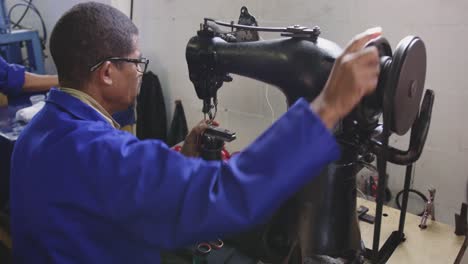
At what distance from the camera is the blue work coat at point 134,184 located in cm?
58

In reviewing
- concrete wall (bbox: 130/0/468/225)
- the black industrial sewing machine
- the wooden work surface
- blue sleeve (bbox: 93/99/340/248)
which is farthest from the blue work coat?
concrete wall (bbox: 130/0/468/225)

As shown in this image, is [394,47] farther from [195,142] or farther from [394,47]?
[195,142]

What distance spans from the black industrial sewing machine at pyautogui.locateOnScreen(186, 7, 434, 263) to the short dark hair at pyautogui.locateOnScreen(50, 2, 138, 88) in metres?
0.21

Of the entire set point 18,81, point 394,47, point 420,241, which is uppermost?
point 394,47

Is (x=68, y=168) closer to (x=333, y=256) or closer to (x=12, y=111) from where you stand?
(x=333, y=256)

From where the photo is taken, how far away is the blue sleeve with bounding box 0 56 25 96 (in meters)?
1.82

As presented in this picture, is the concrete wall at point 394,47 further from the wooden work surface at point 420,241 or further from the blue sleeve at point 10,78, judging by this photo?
the blue sleeve at point 10,78

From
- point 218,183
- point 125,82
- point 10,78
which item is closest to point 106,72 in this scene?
point 125,82

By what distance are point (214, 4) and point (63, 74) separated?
4.27 ft

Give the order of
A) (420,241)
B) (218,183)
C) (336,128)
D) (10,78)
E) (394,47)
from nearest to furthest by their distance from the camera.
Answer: (218,183) < (336,128) < (420,241) < (394,47) < (10,78)

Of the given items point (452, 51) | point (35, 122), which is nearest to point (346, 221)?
point (35, 122)

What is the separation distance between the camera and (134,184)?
62cm

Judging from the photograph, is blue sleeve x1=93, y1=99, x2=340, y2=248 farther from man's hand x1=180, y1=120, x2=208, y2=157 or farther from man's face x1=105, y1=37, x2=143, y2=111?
man's hand x1=180, y1=120, x2=208, y2=157

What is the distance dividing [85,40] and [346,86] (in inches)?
21.7
